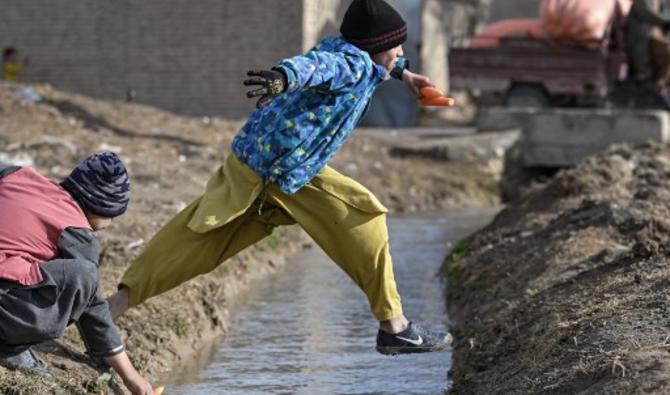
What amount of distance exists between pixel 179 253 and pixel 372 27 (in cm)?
121

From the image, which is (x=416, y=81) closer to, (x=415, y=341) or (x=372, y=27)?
(x=372, y=27)

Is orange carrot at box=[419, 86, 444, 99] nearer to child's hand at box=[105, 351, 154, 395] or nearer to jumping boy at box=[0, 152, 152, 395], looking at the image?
jumping boy at box=[0, 152, 152, 395]

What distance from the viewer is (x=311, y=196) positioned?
605 centimetres

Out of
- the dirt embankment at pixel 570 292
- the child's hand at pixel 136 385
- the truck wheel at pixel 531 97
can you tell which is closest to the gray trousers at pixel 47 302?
the child's hand at pixel 136 385

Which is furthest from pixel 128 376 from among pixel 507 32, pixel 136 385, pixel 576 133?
pixel 507 32

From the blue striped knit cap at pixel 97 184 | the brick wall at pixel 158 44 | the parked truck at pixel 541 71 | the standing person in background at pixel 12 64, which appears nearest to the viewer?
the blue striped knit cap at pixel 97 184

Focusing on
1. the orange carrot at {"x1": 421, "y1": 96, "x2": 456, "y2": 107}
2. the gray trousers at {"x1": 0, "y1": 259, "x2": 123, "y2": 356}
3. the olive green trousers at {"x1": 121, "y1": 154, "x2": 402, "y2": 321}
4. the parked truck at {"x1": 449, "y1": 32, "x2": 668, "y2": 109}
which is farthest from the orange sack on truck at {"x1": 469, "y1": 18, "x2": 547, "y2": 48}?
the gray trousers at {"x1": 0, "y1": 259, "x2": 123, "y2": 356}

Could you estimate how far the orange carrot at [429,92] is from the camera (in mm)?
6195

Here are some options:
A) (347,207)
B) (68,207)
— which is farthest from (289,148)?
(68,207)

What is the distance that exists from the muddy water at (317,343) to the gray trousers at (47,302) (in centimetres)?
156

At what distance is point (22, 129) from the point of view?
53.1 feet

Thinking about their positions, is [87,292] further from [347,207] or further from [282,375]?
[282,375]

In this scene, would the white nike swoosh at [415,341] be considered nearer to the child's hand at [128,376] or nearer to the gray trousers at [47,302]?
the child's hand at [128,376]

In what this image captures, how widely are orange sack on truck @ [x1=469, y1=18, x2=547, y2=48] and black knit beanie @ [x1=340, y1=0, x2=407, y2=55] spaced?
1479cm
